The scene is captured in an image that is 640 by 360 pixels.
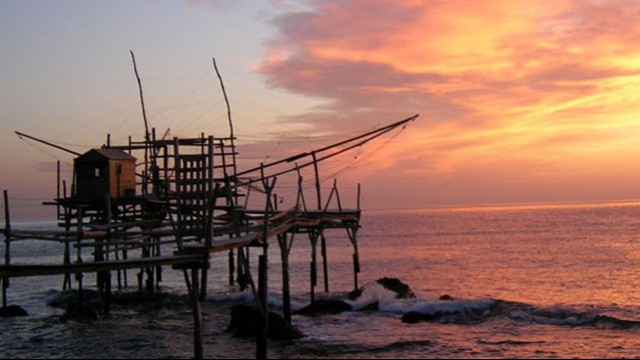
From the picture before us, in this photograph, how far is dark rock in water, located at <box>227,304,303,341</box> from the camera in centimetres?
2089

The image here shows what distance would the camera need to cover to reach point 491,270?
2141 inches

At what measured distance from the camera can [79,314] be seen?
25.0m

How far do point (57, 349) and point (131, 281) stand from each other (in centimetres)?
2939

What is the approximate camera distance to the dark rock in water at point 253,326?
20.9 m

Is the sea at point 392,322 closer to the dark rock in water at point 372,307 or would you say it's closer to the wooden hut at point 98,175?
the dark rock in water at point 372,307

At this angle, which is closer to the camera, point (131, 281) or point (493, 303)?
point (493, 303)

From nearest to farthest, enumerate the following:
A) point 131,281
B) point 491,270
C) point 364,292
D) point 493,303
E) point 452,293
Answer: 1. point 493,303
2. point 364,292
3. point 452,293
4. point 131,281
5. point 491,270

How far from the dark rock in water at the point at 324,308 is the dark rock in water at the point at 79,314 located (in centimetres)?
765

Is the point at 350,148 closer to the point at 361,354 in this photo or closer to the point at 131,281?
the point at 361,354

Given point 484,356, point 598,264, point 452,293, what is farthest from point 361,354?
point 598,264

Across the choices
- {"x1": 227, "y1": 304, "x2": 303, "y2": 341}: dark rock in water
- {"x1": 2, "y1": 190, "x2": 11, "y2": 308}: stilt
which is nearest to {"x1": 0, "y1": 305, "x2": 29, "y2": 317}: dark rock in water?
{"x1": 2, "y1": 190, "x2": 11, "y2": 308}: stilt

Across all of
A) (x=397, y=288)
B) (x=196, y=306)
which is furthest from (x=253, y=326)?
(x=397, y=288)

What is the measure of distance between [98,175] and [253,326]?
12143 mm

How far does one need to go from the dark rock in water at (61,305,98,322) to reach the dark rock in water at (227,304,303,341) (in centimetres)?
571
